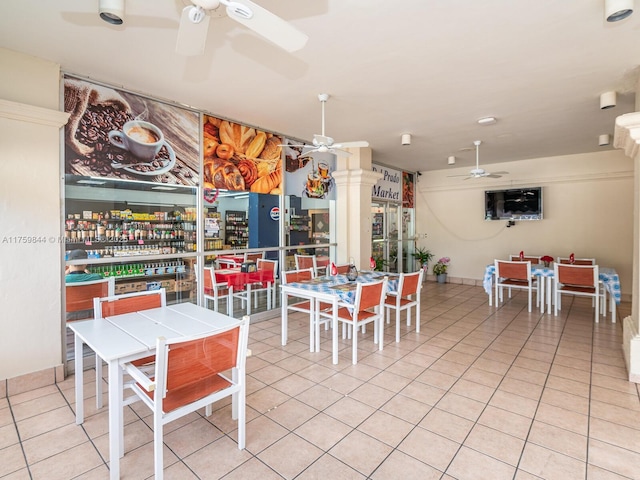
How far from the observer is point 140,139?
3.51m

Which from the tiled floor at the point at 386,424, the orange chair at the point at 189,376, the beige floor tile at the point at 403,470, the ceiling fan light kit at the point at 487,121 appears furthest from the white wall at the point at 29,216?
the ceiling fan light kit at the point at 487,121

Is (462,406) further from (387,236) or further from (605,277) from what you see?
(387,236)

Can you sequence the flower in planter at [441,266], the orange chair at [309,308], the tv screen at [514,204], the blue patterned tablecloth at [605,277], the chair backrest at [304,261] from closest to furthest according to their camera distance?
the orange chair at [309,308]
the blue patterned tablecloth at [605,277]
the chair backrest at [304,261]
the tv screen at [514,204]
the flower in planter at [441,266]

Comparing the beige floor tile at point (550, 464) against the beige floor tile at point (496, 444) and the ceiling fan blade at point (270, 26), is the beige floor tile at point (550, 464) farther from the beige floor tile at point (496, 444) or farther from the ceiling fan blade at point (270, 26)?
the ceiling fan blade at point (270, 26)

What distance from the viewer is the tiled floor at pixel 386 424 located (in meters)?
1.87

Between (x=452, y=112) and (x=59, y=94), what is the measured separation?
164 inches

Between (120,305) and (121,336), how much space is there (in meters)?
0.67

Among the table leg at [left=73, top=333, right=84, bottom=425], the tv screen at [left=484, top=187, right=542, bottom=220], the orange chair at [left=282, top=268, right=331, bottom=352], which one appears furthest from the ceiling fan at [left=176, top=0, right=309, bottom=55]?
the tv screen at [left=484, top=187, right=542, bottom=220]

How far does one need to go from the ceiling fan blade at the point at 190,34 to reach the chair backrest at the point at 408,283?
116 inches

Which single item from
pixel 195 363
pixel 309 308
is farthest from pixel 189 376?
pixel 309 308

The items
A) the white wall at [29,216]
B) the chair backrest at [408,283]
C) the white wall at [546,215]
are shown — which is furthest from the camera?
the white wall at [546,215]

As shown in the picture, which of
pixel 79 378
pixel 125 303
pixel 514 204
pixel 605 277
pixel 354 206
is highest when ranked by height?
pixel 514 204

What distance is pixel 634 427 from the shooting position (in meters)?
2.24

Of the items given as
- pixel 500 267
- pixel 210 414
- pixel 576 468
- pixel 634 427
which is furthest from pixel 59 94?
pixel 500 267
